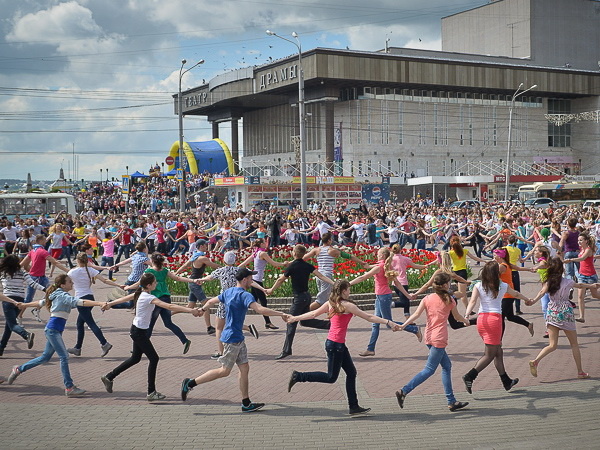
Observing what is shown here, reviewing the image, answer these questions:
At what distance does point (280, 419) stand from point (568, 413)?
3.20 metres

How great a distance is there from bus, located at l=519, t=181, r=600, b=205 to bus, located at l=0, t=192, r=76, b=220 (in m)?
33.9

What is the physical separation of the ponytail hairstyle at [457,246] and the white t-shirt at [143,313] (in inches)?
244

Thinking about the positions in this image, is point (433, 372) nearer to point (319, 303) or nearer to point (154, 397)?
point (154, 397)

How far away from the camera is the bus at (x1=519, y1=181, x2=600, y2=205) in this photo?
54688mm

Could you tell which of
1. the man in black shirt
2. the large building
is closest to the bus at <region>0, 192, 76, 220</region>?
the large building

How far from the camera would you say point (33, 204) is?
40.9 meters

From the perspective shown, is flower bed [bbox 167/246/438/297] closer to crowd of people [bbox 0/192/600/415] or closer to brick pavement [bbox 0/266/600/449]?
crowd of people [bbox 0/192/600/415]

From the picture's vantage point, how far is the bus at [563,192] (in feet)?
179

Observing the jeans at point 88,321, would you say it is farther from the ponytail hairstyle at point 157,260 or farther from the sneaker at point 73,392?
the sneaker at point 73,392

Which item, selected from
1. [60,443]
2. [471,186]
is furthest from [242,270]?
[471,186]

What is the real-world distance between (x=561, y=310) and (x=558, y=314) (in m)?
0.06

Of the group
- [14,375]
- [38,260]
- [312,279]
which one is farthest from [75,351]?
Result: [312,279]

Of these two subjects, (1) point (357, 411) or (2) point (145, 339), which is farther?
(2) point (145, 339)

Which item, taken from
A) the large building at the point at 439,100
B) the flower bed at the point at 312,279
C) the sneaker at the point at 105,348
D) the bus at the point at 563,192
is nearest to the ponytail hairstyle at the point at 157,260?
the sneaker at the point at 105,348
